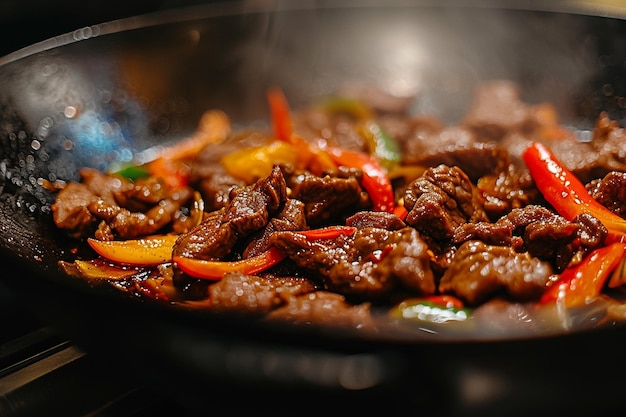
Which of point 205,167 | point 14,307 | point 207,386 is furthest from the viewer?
point 205,167

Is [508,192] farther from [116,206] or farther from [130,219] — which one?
[116,206]

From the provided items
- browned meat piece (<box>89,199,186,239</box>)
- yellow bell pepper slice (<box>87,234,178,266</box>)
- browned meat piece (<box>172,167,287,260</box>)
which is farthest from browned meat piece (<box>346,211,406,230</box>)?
browned meat piece (<box>89,199,186,239</box>)

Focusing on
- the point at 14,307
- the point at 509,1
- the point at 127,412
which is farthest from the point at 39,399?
the point at 509,1

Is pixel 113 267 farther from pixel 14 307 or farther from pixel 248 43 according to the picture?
pixel 248 43

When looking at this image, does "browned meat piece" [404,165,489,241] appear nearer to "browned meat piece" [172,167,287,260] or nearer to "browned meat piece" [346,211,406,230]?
"browned meat piece" [346,211,406,230]

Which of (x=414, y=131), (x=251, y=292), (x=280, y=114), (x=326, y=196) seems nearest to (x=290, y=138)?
(x=280, y=114)

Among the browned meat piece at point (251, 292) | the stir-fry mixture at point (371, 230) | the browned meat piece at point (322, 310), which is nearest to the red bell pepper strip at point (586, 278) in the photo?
the stir-fry mixture at point (371, 230)

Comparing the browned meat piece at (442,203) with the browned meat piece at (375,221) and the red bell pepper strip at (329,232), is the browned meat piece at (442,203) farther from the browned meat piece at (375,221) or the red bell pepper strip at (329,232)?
the red bell pepper strip at (329,232)
